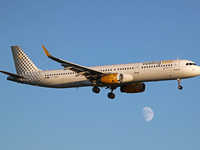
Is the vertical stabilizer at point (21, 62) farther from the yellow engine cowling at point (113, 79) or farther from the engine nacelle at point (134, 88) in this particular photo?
the engine nacelle at point (134, 88)

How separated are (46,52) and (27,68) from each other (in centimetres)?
1716

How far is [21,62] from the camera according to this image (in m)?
67.9

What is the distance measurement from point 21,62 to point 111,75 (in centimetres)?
1874

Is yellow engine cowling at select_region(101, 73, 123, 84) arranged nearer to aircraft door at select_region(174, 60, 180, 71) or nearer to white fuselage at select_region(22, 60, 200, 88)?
white fuselage at select_region(22, 60, 200, 88)

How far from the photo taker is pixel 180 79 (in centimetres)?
5641

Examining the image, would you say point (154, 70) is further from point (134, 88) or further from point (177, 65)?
point (134, 88)

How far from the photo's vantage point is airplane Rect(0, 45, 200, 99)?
55.7 meters

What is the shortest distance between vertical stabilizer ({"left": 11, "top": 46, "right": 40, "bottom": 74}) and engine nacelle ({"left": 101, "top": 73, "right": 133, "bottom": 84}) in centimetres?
1487

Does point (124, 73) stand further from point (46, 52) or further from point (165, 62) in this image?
point (46, 52)

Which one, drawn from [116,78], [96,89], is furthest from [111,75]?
[96,89]

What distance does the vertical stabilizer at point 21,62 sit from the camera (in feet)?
219

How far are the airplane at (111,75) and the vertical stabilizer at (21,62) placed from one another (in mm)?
369

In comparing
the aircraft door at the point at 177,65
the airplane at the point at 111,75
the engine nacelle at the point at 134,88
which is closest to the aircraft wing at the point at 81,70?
the airplane at the point at 111,75

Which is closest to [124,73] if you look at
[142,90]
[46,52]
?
[142,90]
